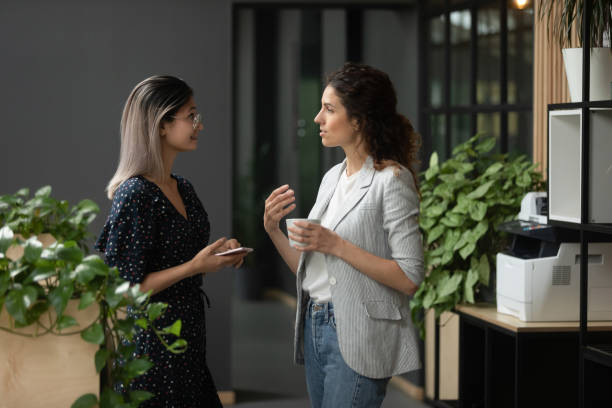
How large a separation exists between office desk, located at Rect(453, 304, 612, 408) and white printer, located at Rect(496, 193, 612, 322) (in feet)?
0.18

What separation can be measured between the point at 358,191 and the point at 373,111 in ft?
0.74

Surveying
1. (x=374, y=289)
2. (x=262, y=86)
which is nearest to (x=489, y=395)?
(x=374, y=289)

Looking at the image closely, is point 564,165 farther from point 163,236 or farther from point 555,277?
point 163,236

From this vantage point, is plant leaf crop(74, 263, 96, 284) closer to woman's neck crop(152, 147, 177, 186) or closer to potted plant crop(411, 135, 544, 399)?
woman's neck crop(152, 147, 177, 186)

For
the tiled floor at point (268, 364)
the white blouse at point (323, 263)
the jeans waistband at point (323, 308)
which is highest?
the white blouse at point (323, 263)

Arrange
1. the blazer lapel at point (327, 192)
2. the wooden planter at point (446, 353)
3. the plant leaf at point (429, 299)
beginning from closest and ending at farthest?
the blazer lapel at point (327, 192) < the plant leaf at point (429, 299) < the wooden planter at point (446, 353)

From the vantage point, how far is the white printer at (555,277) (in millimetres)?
3186

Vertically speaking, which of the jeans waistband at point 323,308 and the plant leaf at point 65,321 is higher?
the plant leaf at point 65,321

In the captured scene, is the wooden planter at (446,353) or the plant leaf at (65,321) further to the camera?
the wooden planter at (446,353)

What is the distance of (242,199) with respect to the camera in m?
9.16

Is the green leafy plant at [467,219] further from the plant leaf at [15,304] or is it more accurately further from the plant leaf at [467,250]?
the plant leaf at [15,304]

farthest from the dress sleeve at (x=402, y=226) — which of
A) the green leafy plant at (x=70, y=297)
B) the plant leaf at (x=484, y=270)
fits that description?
the plant leaf at (x=484, y=270)

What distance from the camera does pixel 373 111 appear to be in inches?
83.7

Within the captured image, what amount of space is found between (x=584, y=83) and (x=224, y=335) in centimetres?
292
